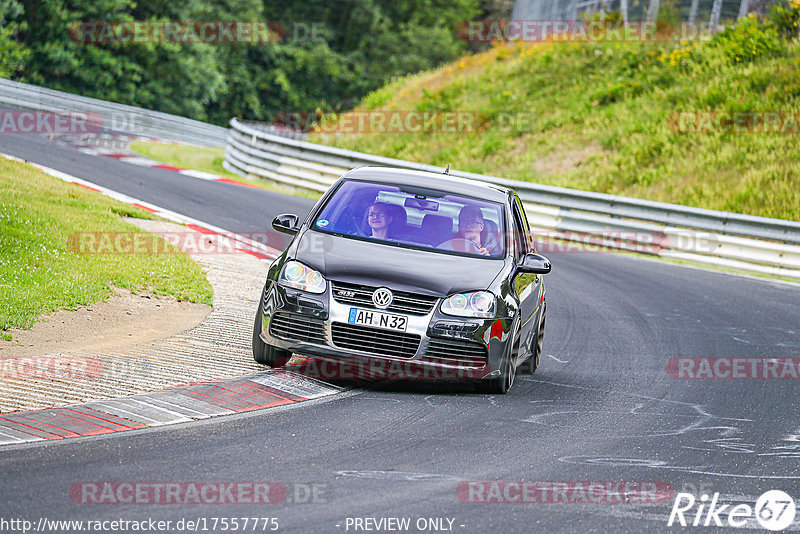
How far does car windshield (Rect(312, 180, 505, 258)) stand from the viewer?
356 inches

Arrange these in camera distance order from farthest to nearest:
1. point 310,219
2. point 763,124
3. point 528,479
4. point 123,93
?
point 123,93
point 763,124
point 310,219
point 528,479

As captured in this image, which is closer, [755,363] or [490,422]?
[490,422]

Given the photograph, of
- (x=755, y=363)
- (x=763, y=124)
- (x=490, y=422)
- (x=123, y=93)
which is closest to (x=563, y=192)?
(x=763, y=124)

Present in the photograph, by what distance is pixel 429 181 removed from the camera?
31.9 feet

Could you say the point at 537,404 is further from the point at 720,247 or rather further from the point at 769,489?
the point at 720,247

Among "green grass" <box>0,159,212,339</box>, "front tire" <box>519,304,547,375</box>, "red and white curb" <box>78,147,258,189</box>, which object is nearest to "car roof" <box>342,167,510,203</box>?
"front tire" <box>519,304,547,375</box>

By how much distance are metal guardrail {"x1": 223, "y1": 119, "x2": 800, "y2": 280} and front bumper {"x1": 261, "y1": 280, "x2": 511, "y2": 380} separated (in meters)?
12.7

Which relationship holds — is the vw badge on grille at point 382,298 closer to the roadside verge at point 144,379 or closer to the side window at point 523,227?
the roadside verge at point 144,379

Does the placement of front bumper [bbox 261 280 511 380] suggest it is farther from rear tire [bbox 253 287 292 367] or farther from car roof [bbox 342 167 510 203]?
car roof [bbox 342 167 510 203]

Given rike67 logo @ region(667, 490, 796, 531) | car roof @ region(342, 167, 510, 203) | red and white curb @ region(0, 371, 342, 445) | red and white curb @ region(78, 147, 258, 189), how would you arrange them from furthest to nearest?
red and white curb @ region(78, 147, 258, 189) → car roof @ region(342, 167, 510, 203) → red and white curb @ region(0, 371, 342, 445) → rike67 logo @ region(667, 490, 796, 531)

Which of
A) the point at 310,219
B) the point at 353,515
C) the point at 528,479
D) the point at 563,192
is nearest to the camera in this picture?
the point at 353,515

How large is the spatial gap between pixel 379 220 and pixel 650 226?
1287 cm

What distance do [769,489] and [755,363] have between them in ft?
15.8

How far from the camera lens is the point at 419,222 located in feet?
30.2
